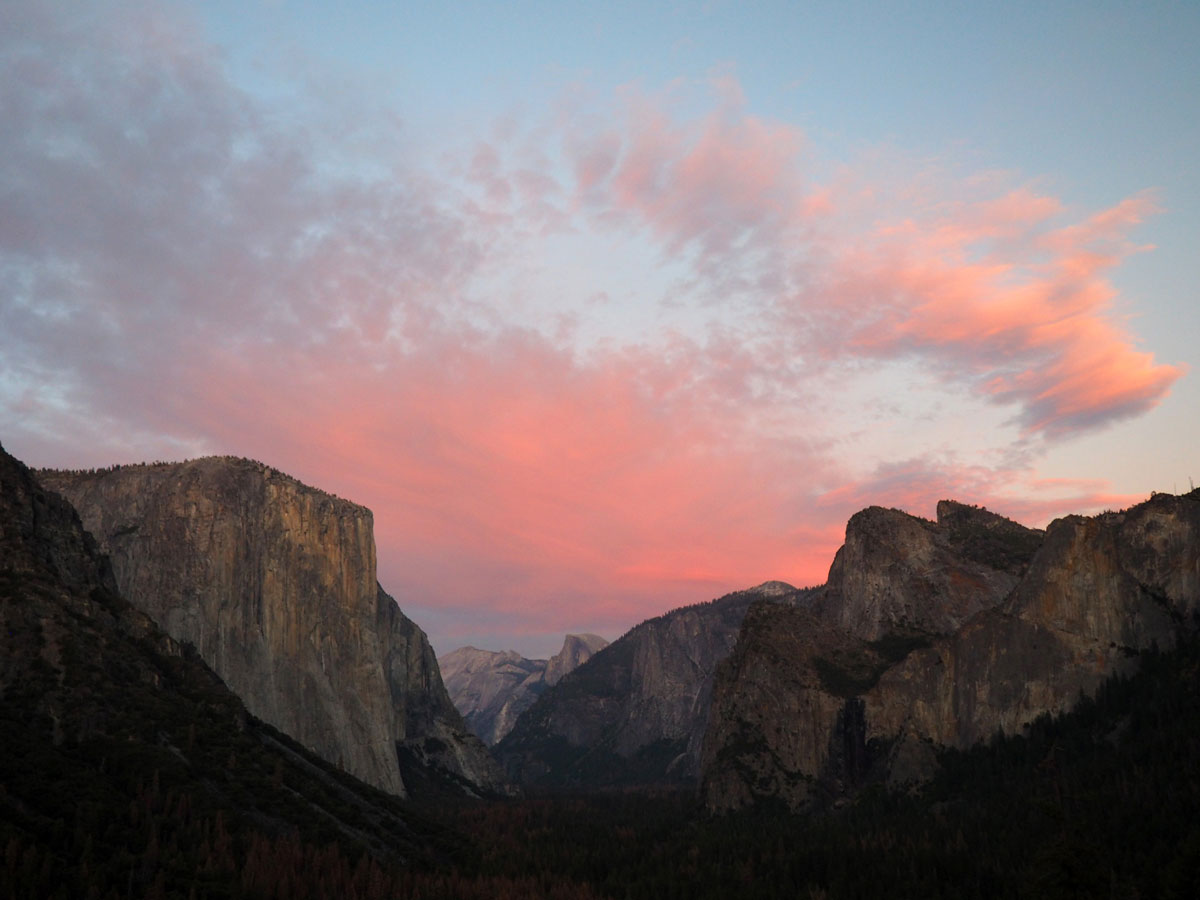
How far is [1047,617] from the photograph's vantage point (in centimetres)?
19062

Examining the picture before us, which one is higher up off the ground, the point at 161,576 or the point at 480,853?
the point at 161,576

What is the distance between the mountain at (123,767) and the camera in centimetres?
A: 8500

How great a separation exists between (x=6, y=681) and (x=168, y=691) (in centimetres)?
2545

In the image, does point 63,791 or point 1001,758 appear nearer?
point 63,791

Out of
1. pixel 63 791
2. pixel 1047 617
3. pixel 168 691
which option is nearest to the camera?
pixel 63 791

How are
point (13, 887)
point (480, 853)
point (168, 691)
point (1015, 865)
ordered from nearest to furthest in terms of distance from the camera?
point (13, 887), point (168, 691), point (1015, 865), point (480, 853)

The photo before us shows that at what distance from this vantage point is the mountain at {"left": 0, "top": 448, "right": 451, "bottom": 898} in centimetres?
8500

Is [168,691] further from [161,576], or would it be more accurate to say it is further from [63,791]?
[161,576]

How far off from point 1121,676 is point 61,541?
602ft

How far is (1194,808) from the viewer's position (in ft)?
405

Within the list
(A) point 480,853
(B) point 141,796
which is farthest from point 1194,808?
(B) point 141,796

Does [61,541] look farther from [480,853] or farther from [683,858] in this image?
[683,858]

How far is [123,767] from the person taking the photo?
100 meters

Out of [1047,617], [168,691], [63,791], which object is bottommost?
[63,791]
